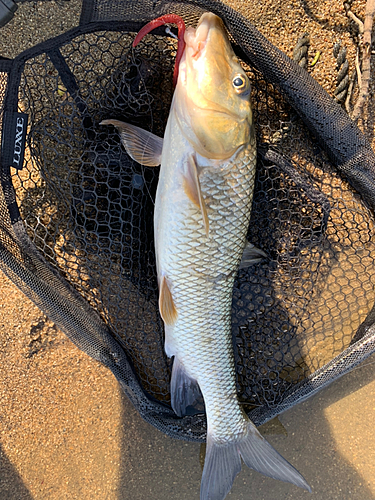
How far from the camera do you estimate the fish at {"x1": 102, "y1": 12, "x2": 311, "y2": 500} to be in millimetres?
1272

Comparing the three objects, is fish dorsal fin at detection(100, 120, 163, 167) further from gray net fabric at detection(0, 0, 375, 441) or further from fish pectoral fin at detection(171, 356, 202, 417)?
fish pectoral fin at detection(171, 356, 202, 417)

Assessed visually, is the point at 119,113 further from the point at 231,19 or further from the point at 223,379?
the point at 223,379

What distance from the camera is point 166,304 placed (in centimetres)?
146

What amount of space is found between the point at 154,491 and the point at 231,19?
243 cm

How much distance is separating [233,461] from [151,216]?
126 centimetres

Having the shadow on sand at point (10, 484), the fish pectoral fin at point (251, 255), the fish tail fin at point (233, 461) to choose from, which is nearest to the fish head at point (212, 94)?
the fish pectoral fin at point (251, 255)

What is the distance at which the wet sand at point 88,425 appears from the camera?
1830 millimetres

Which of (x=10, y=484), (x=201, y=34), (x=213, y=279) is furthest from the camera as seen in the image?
(x=10, y=484)

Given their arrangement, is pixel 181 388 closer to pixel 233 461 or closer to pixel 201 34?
pixel 233 461

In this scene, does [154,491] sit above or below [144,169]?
below

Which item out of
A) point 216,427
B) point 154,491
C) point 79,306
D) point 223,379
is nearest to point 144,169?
point 79,306

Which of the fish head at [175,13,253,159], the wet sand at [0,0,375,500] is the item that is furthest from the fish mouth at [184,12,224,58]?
the wet sand at [0,0,375,500]

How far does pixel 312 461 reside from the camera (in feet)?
6.46

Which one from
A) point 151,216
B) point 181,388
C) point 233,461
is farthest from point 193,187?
point 233,461
